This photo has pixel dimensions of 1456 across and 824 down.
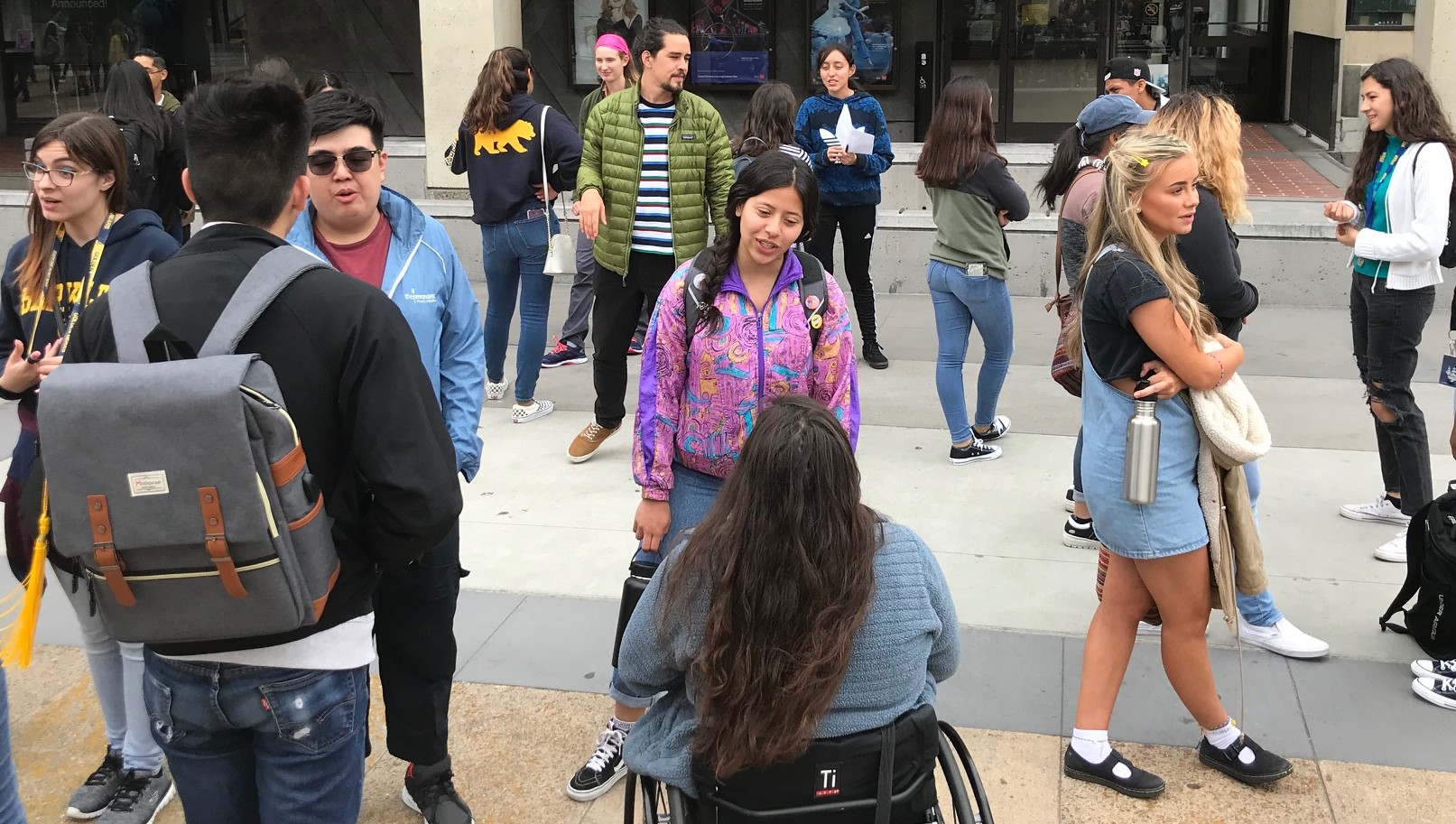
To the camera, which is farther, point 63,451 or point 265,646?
point 265,646

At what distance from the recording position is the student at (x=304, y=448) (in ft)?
7.45

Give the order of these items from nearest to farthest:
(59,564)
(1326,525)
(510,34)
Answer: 1. (59,564)
2. (1326,525)
3. (510,34)

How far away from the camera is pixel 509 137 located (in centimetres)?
706

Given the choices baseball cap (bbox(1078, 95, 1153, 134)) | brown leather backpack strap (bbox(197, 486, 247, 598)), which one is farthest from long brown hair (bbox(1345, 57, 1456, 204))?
brown leather backpack strap (bbox(197, 486, 247, 598))

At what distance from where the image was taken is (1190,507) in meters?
3.42

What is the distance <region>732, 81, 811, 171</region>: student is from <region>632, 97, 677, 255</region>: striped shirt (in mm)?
1292

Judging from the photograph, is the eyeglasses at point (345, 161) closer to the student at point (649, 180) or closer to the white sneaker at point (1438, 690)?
the student at point (649, 180)

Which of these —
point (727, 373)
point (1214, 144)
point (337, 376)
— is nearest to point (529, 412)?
point (727, 373)

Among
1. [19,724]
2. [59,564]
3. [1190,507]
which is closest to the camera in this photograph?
[59,564]

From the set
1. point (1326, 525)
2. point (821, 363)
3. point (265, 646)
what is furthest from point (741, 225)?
point (1326, 525)

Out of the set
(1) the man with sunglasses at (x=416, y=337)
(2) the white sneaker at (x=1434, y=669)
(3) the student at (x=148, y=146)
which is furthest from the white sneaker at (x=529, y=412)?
(2) the white sneaker at (x=1434, y=669)

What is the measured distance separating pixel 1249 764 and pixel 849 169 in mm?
4944

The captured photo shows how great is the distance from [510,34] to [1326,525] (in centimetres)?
904

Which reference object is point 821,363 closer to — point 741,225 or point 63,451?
point 741,225
